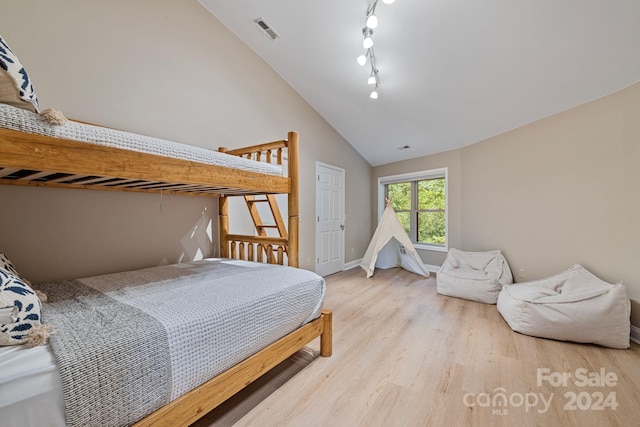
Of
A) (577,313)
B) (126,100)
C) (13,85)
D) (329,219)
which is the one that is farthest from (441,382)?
(126,100)

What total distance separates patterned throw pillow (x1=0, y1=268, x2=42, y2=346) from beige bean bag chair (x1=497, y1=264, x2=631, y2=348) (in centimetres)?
314

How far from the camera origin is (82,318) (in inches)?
40.7

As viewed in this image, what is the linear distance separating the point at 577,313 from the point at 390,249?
2.88 m

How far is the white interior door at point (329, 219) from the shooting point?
13.4ft

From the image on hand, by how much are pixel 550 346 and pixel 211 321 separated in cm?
258

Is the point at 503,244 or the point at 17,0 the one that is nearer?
the point at 17,0

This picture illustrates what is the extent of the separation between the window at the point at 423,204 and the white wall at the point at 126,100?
313cm

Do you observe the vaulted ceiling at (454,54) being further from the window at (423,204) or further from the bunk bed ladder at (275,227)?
the bunk bed ladder at (275,227)

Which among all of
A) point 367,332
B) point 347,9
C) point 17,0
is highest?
point 347,9

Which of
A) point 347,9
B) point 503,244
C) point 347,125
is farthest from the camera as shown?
point 347,125

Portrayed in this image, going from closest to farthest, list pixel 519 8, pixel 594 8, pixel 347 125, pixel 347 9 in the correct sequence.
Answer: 1. pixel 594 8
2. pixel 519 8
3. pixel 347 9
4. pixel 347 125

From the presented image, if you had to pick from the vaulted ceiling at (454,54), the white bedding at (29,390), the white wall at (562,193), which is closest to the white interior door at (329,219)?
the vaulted ceiling at (454,54)

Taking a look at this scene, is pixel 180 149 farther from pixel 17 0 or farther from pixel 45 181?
pixel 17 0

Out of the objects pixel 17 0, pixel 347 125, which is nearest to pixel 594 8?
pixel 347 125
